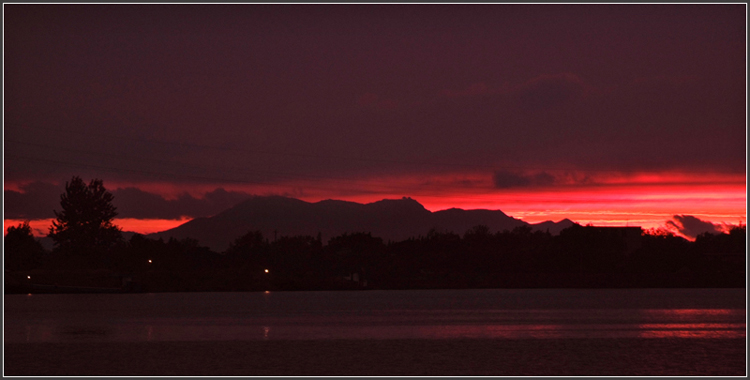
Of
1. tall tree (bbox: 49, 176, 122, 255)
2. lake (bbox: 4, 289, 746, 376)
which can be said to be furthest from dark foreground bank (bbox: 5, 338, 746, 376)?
tall tree (bbox: 49, 176, 122, 255)

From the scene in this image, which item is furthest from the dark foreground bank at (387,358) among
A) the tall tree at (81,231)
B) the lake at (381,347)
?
the tall tree at (81,231)

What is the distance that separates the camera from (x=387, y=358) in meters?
44.9

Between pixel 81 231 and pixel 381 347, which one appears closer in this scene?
pixel 381 347

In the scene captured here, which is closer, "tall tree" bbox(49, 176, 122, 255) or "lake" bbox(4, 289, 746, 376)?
"lake" bbox(4, 289, 746, 376)

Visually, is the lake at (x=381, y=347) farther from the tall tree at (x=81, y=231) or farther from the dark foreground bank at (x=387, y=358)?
the tall tree at (x=81, y=231)

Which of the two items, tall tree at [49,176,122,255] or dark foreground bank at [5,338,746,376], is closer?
dark foreground bank at [5,338,746,376]

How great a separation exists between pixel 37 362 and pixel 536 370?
26274mm

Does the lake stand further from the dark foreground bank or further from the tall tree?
the tall tree

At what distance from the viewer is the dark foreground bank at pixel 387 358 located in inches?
1503

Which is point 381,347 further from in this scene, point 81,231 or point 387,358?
point 81,231

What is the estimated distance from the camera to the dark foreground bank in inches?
1503

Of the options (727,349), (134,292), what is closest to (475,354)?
(727,349)

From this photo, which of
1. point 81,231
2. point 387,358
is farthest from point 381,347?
point 81,231

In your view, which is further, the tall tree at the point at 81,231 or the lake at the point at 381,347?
the tall tree at the point at 81,231
